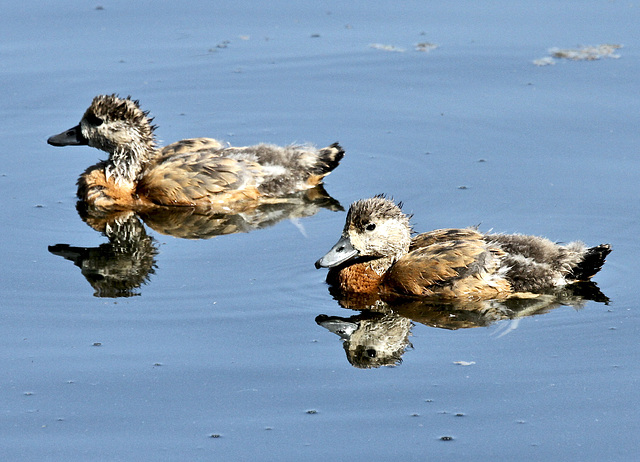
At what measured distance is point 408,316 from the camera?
8414 mm

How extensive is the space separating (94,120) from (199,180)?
1478 mm

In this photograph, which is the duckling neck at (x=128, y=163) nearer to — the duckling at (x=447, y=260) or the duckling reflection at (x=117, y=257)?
the duckling reflection at (x=117, y=257)

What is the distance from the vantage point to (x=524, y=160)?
11336mm

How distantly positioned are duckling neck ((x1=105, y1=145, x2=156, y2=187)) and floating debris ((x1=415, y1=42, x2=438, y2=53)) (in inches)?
172

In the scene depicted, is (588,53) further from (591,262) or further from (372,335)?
(372,335)

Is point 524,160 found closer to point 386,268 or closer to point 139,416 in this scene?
point 386,268

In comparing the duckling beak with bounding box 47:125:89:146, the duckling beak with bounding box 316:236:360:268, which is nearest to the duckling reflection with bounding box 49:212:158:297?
the duckling beak with bounding box 47:125:89:146

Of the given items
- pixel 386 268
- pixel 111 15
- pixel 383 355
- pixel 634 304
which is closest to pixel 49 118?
pixel 111 15

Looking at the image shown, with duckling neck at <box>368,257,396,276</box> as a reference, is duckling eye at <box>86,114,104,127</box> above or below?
above

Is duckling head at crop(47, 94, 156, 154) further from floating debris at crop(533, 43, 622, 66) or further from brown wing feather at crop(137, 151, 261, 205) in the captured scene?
floating debris at crop(533, 43, 622, 66)

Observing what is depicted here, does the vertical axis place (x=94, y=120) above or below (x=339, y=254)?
above

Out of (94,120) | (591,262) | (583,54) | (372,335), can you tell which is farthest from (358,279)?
(583,54)

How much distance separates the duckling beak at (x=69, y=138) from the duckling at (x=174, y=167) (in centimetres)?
1

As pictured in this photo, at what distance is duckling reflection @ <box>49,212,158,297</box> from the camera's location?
913 centimetres
